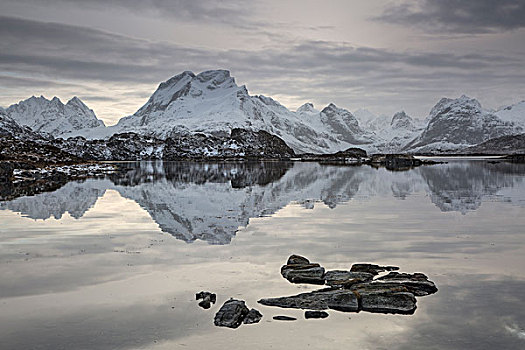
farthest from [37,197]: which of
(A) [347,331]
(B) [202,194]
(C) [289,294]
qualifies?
(A) [347,331]

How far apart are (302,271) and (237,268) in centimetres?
375

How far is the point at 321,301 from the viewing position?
19438mm

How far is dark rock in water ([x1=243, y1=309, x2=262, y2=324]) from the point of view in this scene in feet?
58.3

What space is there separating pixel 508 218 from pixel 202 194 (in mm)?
38653

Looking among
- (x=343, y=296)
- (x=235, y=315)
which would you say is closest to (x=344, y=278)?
(x=343, y=296)

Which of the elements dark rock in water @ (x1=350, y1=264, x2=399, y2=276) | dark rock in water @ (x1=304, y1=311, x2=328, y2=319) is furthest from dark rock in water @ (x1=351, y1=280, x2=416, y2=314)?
dark rock in water @ (x1=350, y1=264, x2=399, y2=276)

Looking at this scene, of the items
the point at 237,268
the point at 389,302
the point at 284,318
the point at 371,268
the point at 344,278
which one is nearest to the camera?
the point at 284,318

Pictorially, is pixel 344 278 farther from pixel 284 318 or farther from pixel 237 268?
pixel 237 268

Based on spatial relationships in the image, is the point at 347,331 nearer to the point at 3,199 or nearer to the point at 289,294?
the point at 289,294

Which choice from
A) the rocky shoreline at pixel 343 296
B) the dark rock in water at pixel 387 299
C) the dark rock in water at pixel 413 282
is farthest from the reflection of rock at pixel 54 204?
the dark rock in water at pixel 387 299

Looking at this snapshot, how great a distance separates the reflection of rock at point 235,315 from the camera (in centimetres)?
1753

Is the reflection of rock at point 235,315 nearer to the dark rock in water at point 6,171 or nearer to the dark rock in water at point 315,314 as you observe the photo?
the dark rock in water at point 315,314

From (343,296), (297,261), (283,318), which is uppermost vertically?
(297,261)

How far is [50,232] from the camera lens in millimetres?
35594
